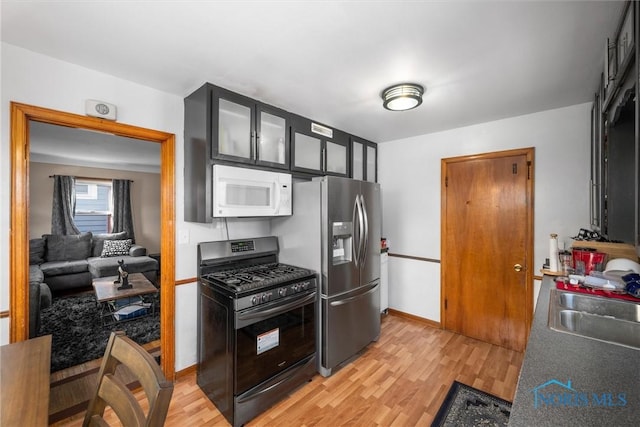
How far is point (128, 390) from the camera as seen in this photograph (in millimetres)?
955

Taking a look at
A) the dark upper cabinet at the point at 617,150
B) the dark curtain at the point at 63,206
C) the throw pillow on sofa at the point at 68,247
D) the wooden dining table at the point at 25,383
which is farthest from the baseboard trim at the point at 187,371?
the dark curtain at the point at 63,206

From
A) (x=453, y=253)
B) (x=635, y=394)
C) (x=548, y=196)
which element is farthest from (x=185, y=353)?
(x=548, y=196)

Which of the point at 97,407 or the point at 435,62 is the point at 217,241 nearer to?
the point at 97,407

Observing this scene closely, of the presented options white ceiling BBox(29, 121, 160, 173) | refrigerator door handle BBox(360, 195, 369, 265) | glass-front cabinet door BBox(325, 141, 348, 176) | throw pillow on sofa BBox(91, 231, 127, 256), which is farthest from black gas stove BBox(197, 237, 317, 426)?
throw pillow on sofa BBox(91, 231, 127, 256)

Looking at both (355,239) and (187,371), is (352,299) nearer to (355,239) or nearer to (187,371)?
(355,239)

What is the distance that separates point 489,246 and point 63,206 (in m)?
7.09

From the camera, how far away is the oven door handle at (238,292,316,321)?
6.01 ft

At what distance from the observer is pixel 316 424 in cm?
182

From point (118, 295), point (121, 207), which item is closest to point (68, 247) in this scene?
point (121, 207)

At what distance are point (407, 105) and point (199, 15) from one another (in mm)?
1563

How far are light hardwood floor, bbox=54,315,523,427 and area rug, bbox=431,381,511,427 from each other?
6 cm

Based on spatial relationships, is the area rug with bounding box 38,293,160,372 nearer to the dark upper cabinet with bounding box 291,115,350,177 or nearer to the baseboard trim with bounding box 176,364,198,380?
the baseboard trim with bounding box 176,364,198,380

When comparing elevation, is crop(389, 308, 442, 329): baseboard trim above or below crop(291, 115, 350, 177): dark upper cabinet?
below

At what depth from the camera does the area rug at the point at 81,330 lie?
102 inches
